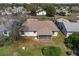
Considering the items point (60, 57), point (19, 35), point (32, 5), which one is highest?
point (32, 5)

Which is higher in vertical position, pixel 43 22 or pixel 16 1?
pixel 16 1

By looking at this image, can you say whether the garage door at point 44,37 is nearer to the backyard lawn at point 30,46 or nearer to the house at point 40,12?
the backyard lawn at point 30,46

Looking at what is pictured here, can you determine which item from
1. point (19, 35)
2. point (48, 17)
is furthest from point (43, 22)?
point (19, 35)

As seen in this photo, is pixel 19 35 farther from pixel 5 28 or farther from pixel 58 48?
pixel 58 48

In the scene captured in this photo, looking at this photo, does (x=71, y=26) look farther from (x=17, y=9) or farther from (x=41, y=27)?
(x=17, y=9)

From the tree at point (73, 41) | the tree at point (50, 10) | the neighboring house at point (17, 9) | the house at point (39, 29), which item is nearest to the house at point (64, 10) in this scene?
the tree at point (50, 10)

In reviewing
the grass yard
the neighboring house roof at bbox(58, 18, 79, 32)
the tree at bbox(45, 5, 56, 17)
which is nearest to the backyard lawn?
the grass yard
